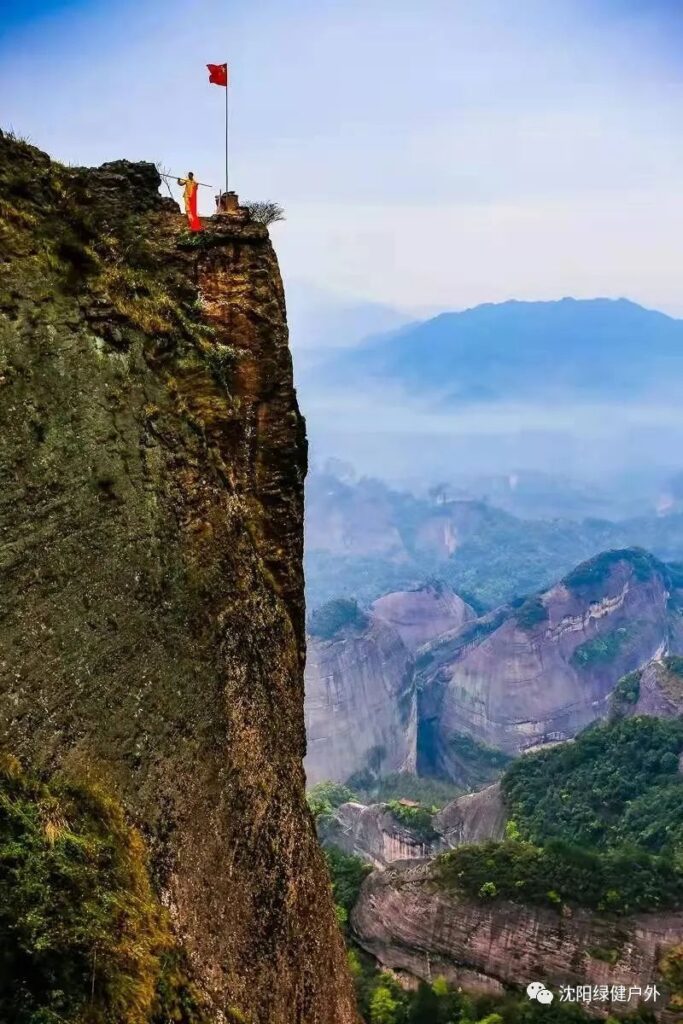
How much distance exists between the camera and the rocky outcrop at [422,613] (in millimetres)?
94625

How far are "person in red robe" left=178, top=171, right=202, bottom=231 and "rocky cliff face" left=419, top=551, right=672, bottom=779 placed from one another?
64.0m

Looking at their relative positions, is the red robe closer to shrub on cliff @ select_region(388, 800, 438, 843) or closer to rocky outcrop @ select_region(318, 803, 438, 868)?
rocky outcrop @ select_region(318, 803, 438, 868)

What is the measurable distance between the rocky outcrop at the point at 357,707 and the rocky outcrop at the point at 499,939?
4085 cm

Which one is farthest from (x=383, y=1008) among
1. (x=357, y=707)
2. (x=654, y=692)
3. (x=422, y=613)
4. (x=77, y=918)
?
(x=422, y=613)

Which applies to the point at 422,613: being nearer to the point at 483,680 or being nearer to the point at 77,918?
the point at 483,680

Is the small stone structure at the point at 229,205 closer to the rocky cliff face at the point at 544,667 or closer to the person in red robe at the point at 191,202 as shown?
the person in red robe at the point at 191,202

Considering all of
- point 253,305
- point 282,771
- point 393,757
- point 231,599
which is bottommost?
point 393,757

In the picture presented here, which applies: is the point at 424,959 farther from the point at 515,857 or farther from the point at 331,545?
the point at 331,545

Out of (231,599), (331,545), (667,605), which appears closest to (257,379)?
(231,599)

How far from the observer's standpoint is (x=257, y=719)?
924 centimetres

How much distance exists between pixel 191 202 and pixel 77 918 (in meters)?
7.73

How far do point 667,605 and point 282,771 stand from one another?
8008 cm

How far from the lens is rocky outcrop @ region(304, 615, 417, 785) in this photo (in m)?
70.6

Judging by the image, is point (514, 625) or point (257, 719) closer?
point (257, 719)
